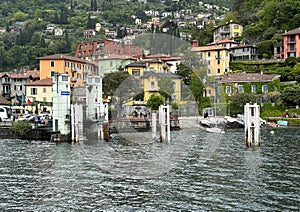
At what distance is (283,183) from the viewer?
76.3 ft

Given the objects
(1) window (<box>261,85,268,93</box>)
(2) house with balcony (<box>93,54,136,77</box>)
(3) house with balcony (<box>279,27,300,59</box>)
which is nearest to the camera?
(1) window (<box>261,85,268,93</box>)

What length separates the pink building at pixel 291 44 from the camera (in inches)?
3514

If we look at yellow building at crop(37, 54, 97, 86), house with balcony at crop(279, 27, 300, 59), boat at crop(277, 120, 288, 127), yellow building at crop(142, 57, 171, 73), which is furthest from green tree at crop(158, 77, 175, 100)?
house with balcony at crop(279, 27, 300, 59)

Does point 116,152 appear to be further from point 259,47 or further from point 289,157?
point 259,47

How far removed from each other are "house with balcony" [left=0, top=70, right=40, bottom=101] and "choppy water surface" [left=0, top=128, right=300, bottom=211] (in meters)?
55.6

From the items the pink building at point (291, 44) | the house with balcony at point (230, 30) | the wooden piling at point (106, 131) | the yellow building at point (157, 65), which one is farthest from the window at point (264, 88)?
the house with balcony at point (230, 30)

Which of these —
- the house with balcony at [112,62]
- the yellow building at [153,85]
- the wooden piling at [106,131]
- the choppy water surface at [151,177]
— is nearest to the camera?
the choppy water surface at [151,177]

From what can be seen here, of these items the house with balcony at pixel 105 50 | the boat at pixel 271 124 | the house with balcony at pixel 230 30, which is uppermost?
the house with balcony at pixel 230 30

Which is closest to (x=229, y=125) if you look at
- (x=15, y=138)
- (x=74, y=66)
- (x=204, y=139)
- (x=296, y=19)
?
(x=204, y=139)

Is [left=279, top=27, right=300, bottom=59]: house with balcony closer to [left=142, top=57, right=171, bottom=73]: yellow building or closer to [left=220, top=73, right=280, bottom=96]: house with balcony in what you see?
[left=220, top=73, right=280, bottom=96]: house with balcony

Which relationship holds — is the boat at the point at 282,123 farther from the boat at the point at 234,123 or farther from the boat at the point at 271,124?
the boat at the point at 234,123

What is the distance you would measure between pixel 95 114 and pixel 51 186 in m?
27.3

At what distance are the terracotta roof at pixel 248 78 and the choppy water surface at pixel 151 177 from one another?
37843mm

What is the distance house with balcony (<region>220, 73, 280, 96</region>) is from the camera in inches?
2982
